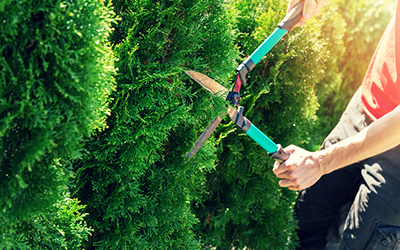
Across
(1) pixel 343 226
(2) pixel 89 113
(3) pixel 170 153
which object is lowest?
(1) pixel 343 226

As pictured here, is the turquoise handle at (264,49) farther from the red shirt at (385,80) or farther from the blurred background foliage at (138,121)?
the red shirt at (385,80)

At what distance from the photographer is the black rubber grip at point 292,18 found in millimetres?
2191

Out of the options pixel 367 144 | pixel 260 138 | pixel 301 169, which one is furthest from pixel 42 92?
pixel 367 144

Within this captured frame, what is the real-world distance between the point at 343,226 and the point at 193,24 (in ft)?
7.42

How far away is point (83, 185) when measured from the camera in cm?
197

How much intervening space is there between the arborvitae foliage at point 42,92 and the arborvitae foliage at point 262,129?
57.9 inches

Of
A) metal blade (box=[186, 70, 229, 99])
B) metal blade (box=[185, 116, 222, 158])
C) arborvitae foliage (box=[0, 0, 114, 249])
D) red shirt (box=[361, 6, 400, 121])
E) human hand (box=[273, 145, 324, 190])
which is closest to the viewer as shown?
arborvitae foliage (box=[0, 0, 114, 249])

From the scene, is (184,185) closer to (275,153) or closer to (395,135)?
(275,153)

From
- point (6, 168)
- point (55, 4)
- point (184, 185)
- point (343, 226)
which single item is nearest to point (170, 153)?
point (184, 185)

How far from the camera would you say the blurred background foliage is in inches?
50.6

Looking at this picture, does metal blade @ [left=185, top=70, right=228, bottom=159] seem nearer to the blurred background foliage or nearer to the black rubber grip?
the blurred background foliage

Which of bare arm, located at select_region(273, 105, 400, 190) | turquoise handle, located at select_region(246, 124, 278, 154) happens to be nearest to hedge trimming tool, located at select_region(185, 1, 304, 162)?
turquoise handle, located at select_region(246, 124, 278, 154)

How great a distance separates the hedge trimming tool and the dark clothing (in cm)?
83

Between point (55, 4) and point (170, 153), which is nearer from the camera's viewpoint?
point (55, 4)
